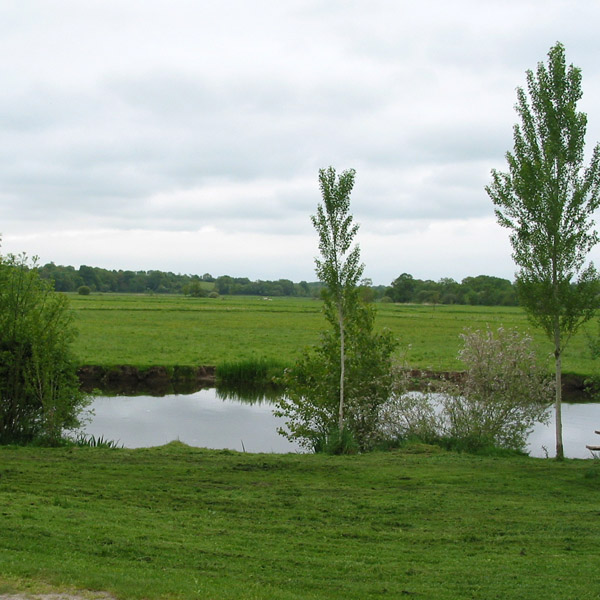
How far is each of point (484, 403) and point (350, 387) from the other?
11.6 ft

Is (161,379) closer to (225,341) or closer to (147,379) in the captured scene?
(147,379)

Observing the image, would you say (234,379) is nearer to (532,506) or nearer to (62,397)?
(62,397)

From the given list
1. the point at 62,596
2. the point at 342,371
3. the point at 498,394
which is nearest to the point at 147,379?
the point at 342,371

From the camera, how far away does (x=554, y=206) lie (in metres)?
13.9

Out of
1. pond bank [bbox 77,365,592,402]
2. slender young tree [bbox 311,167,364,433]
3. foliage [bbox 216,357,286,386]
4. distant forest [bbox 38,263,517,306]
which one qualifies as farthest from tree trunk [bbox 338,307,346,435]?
distant forest [bbox 38,263,517,306]

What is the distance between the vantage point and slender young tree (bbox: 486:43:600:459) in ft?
45.7

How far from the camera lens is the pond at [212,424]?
20.5m

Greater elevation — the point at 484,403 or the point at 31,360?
the point at 31,360

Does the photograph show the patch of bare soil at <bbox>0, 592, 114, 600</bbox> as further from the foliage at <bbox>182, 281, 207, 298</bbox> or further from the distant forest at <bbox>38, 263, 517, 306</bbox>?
the foliage at <bbox>182, 281, 207, 298</bbox>

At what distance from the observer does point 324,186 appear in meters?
16.1

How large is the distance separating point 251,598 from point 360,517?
348 centimetres

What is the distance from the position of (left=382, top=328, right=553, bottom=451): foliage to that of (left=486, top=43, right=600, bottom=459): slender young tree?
2272 mm

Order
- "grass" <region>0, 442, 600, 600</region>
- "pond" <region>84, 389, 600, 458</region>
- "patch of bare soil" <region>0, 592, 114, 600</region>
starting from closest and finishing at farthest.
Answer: "patch of bare soil" <region>0, 592, 114, 600</region> < "grass" <region>0, 442, 600, 600</region> < "pond" <region>84, 389, 600, 458</region>

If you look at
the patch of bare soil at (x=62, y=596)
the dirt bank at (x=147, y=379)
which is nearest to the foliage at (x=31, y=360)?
the patch of bare soil at (x=62, y=596)
